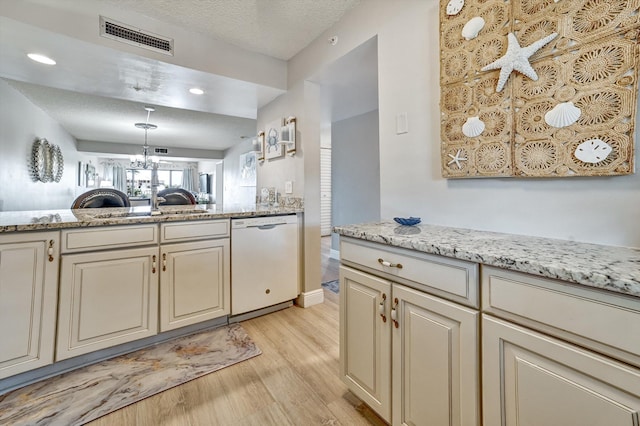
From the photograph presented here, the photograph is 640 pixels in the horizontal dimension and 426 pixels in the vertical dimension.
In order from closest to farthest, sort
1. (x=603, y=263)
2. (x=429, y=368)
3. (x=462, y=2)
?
(x=603, y=263), (x=429, y=368), (x=462, y=2)

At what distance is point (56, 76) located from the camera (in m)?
2.30

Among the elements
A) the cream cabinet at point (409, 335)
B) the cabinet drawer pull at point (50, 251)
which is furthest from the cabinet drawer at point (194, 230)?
the cream cabinet at point (409, 335)

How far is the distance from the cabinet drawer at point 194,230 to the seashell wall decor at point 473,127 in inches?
71.2

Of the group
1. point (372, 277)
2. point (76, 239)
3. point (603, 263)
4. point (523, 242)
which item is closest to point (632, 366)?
point (603, 263)

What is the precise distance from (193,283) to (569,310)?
84.4 inches

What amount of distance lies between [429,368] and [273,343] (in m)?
1.33

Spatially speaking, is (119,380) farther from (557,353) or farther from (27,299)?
(557,353)

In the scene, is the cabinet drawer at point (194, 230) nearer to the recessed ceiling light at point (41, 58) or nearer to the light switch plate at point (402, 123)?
the light switch plate at point (402, 123)

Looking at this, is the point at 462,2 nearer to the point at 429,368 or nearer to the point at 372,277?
the point at 372,277

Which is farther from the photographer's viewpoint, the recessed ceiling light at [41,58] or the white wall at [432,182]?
the recessed ceiling light at [41,58]

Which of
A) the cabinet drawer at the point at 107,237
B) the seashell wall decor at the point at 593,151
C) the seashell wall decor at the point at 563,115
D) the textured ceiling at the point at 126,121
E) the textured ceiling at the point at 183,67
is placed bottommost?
the cabinet drawer at the point at 107,237

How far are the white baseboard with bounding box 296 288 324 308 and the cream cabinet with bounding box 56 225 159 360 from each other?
125 cm

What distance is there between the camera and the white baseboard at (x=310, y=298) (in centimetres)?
263

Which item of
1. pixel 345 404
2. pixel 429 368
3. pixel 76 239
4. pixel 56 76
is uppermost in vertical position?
pixel 56 76
